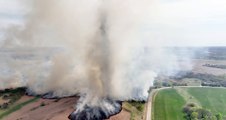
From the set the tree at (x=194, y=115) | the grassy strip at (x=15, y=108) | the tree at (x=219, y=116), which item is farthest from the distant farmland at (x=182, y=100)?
the grassy strip at (x=15, y=108)

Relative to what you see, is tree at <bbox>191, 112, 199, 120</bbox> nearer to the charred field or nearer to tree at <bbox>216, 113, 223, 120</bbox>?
tree at <bbox>216, 113, 223, 120</bbox>

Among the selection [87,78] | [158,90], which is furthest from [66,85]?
[158,90]

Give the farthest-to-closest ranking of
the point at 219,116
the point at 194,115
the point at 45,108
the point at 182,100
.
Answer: the point at 182,100, the point at 45,108, the point at 219,116, the point at 194,115

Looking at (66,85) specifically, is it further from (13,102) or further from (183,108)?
(183,108)

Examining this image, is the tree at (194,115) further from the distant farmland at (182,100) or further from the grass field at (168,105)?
the grass field at (168,105)

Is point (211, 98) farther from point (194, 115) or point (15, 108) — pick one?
point (15, 108)

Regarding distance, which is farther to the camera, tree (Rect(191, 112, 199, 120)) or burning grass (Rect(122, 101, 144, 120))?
burning grass (Rect(122, 101, 144, 120))

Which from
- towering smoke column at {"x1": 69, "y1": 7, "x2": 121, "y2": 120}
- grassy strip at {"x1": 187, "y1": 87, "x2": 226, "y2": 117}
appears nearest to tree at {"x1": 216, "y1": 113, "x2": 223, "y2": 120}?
grassy strip at {"x1": 187, "y1": 87, "x2": 226, "y2": 117}

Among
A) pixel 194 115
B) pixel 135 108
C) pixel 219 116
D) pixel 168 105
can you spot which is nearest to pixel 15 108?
pixel 135 108
